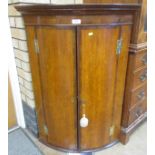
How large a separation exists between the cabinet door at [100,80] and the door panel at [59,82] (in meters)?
0.06

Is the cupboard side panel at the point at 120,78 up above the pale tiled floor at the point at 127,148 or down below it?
above

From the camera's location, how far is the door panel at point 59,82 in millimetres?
1133

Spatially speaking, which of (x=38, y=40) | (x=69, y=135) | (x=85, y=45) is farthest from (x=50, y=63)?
(x=69, y=135)

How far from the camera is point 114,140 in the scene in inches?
63.2

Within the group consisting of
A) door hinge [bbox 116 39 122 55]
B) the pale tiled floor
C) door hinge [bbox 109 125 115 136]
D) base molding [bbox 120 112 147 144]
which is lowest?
the pale tiled floor

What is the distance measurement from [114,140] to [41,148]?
715 millimetres

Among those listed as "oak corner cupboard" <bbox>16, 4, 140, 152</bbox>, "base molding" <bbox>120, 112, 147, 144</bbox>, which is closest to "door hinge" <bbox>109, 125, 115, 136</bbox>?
"oak corner cupboard" <bbox>16, 4, 140, 152</bbox>

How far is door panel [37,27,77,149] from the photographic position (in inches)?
44.6

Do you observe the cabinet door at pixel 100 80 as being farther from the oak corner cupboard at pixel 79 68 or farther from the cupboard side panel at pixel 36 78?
the cupboard side panel at pixel 36 78

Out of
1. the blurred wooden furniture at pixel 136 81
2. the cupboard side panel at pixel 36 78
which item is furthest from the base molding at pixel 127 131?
the cupboard side panel at pixel 36 78

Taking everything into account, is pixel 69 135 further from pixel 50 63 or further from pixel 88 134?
pixel 50 63

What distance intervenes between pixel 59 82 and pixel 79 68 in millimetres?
201

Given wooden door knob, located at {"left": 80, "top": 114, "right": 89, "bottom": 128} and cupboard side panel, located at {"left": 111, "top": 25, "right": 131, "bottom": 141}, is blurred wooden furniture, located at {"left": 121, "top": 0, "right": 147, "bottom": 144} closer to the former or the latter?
cupboard side panel, located at {"left": 111, "top": 25, "right": 131, "bottom": 141}

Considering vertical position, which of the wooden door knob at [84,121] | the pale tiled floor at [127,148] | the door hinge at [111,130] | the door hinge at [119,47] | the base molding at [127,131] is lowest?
the pale tiled floor at [127,148]
